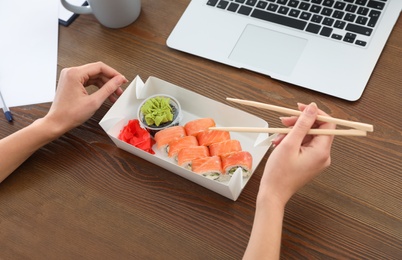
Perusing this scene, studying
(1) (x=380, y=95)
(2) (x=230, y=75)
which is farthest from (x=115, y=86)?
(1) (x=380, y=95)

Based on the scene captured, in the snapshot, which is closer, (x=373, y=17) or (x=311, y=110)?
(x=311, y=110)

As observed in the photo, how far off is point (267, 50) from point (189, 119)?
231 mm

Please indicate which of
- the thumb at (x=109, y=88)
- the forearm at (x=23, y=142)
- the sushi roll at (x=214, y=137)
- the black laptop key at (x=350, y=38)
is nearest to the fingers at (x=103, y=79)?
the thumb at (x=109, y=88)

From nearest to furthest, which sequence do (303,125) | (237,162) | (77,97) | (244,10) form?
(303,125), (237,162), (77,97), (244,10)

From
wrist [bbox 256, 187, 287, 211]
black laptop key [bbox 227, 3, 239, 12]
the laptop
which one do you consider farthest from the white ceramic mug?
wrist [bbox 256, 187, 287, 211]

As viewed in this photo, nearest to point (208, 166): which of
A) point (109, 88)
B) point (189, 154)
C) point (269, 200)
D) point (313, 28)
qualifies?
point (189, 154)

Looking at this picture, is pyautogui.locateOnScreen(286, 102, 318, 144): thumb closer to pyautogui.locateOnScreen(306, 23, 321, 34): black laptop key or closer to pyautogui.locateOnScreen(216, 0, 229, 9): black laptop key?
pyautogui.locateOnScreen(306, 23, 321, 34): black laptop key

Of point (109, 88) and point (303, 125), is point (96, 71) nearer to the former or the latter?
point (109, 88)

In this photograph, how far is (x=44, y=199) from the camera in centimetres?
95

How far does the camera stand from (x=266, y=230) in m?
0.78

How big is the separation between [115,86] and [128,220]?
0.93 ft

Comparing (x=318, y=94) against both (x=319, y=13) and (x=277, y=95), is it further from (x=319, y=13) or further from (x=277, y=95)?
(x=319, y=13)

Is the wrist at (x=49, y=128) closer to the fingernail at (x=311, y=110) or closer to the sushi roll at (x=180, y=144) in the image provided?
the sushi roll at (x=180, y=144)

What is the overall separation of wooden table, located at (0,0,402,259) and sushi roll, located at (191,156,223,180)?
0.03m
